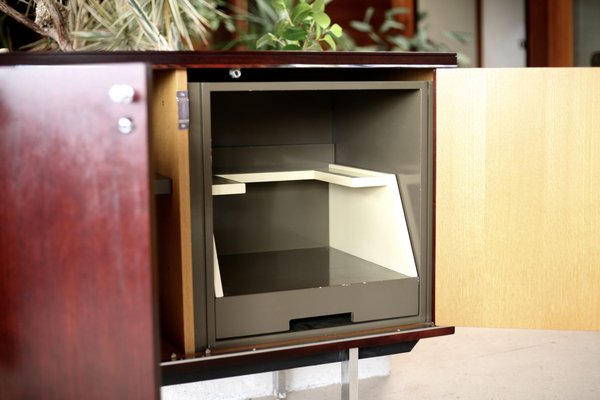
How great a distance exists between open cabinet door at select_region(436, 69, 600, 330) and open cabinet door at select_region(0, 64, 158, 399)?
2.50ft

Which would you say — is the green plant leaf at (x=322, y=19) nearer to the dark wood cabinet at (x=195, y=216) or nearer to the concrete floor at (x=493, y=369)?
the dark wood cabinet at (x=195, y=216)

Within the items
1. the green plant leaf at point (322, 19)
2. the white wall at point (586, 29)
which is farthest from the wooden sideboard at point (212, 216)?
the white wall at point (586, 29)

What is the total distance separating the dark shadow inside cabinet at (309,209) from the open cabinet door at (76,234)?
369mm

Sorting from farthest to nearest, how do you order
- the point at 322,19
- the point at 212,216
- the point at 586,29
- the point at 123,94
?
the point at 586,29, the point at 322,19, the point at 212,216, the point at 123,94

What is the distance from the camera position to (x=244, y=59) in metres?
1.53

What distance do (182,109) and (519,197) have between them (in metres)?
0.71

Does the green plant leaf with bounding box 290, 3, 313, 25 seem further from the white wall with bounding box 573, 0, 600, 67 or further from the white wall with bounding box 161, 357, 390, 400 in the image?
the white wall with bounding box 573, 0, 600, 67

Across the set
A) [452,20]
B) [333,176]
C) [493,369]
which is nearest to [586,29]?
[452,20]

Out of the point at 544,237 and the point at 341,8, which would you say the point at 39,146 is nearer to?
the point at 544,237

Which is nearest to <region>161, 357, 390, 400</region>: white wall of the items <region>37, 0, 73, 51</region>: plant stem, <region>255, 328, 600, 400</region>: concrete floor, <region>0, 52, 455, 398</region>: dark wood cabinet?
<region>255, 328, 600, 400</region>: concrete floor

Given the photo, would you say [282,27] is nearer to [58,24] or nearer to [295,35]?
[295,35]

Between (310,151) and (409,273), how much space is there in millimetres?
610

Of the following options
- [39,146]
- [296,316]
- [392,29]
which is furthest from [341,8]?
[39,146]

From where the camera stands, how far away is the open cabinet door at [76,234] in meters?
1.14
